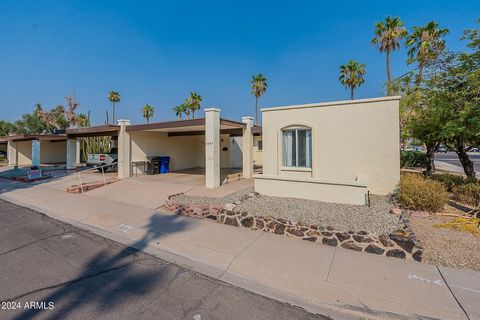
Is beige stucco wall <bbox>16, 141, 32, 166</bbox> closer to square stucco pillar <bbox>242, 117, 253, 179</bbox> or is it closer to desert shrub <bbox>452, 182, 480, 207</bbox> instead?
square stucco pillar <bbox>242, 117, 253, 179</bbox>

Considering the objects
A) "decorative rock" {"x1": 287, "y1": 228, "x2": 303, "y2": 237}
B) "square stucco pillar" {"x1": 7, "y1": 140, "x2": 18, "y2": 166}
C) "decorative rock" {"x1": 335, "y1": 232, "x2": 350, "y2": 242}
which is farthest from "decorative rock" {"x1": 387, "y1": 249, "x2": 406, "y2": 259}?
"square stucco pillar" {"x1": 7, "y1": 140, "x2": 18, "y2": 166}

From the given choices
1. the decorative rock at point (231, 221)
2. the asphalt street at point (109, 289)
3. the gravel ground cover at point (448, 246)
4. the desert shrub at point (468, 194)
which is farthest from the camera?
the desert shrub at point (468, 194)

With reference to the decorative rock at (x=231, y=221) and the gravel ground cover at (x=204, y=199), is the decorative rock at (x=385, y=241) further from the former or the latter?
the gravel ground cover at (x=204, y=199)

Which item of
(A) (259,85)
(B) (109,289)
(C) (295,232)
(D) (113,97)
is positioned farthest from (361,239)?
(D) (113,97)

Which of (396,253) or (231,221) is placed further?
(231,221)

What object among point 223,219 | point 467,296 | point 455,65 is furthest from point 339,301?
point 455,65

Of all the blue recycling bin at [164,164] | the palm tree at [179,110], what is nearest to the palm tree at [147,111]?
the palm tree at [179,110]

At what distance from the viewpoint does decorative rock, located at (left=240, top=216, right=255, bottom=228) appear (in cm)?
565

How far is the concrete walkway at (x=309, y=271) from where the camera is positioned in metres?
2.98

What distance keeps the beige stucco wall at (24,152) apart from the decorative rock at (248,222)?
29.4 meters

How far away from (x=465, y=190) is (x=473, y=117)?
2.25m

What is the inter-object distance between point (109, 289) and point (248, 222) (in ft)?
10.5

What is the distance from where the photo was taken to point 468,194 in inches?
276

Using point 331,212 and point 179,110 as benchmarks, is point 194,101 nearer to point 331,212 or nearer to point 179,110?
point 179,110
